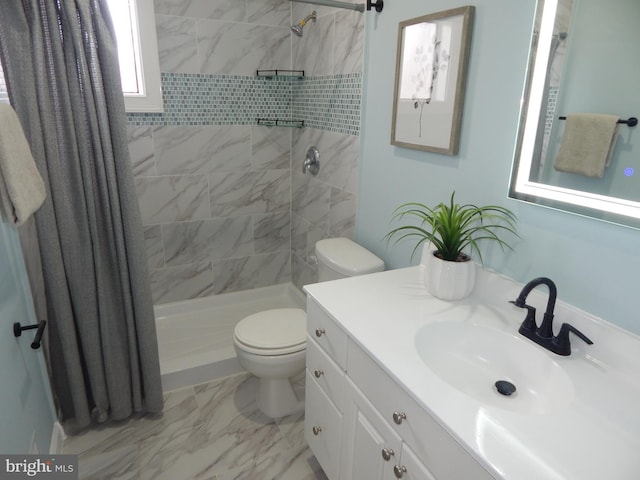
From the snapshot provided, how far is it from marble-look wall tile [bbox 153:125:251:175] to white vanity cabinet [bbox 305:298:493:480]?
1.55 metres

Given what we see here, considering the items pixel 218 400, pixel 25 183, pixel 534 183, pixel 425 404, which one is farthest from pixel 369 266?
pixel 25 183

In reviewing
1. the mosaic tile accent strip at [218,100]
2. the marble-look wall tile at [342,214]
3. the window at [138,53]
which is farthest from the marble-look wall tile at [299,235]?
the window at [138,53]

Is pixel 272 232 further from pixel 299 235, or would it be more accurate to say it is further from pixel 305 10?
pixel 305 10

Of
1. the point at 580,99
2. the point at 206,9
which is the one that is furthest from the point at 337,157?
the point at 580,99

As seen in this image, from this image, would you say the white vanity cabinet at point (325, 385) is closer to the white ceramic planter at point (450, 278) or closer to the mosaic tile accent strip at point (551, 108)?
the white ceramic planter at point (450, 278)

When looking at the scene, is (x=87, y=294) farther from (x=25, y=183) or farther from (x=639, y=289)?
(x=639, y=289)

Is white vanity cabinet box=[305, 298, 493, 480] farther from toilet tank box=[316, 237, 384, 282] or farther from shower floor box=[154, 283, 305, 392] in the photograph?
shower floor box=[154, 283, 305, 392]

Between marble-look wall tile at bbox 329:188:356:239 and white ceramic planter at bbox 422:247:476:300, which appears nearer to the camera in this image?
white ceramic planter at bbox 422:247:476:300

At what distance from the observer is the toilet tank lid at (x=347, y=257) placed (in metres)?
1.82

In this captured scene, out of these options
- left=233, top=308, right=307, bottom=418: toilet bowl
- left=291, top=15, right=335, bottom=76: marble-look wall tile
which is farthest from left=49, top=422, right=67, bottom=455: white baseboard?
left=291, top=15, right=335, bottom=76: marble-look wall tile

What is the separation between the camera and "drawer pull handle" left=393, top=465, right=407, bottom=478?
1.06 m

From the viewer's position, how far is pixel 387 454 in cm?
111

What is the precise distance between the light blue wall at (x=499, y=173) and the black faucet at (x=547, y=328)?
0.31ft

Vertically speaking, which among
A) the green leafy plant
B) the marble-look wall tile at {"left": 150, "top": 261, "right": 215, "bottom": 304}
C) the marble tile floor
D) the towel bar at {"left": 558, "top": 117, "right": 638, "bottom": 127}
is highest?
the towel bar at {"left": 558, "top": 117, "right": 638, "bottom": 127}
